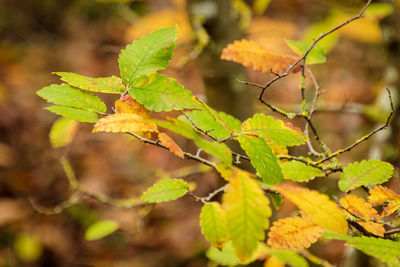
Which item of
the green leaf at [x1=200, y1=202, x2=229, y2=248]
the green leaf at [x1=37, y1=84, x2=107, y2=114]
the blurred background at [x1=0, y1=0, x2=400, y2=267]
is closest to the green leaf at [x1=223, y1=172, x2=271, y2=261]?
the green leaf at [x1=200, y1=202, x2=229, y2=248]

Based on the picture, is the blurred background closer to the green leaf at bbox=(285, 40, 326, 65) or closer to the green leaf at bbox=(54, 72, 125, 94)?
the green leaf at bbox=(285, 40, 326, 65)

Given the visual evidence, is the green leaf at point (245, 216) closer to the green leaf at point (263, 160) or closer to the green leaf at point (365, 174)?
the green leaf at point (263, 160)

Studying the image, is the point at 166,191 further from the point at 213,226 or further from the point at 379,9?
the point at 379,9

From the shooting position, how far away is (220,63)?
869 millimetres

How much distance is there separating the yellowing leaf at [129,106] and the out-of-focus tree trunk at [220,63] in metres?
0.50

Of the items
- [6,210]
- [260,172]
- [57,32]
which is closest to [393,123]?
[260,172]

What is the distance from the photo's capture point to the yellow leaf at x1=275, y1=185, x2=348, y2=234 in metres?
0.31

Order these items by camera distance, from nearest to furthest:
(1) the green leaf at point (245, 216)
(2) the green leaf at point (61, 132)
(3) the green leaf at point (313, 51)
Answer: (1) the green leaf at point (245, 216) < (3) the green leaf at point (313, 51) < (2) the green leaf at point (61, 132)

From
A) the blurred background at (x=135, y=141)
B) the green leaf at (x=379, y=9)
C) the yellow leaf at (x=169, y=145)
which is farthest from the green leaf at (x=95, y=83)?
the green leaf at (x=379, y=9)

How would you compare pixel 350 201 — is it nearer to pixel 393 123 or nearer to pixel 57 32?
pixel 393 123

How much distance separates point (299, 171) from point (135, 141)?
0.74m

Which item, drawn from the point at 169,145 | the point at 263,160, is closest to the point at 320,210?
the point at 263,160


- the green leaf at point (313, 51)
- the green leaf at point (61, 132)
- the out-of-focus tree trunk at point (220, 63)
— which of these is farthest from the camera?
the out-of-focus tree trunk at point (220, 63)

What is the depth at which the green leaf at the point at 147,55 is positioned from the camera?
40cm
